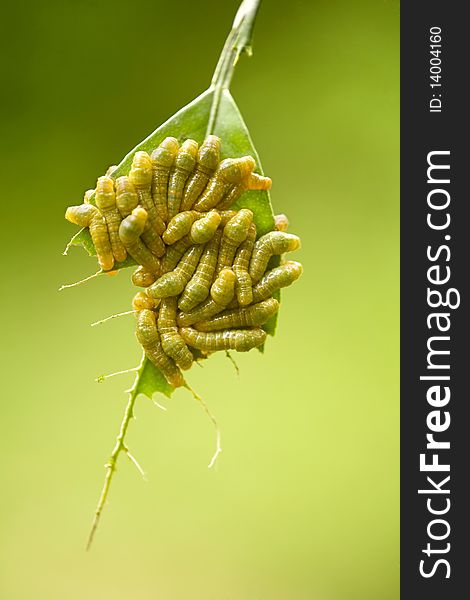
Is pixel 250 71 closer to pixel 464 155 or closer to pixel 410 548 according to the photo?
pixel 464 155

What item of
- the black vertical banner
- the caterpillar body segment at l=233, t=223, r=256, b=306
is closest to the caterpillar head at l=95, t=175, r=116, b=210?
the caterpillar body segment at l=233, t=223, r=256, b=306

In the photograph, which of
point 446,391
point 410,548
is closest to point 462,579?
point 410,548

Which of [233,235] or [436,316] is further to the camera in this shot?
[436,316]

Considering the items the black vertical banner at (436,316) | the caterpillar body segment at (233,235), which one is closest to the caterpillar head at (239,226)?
the caterpillar body segment at (233,235)

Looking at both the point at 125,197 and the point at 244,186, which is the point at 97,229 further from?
the point at 244,186

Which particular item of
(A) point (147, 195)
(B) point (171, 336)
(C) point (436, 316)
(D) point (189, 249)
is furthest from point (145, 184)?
(C) point (436, 316)

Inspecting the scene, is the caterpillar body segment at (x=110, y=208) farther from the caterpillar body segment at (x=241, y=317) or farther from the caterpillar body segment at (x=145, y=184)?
the caterpillar body segment at (x=241, y=317)
